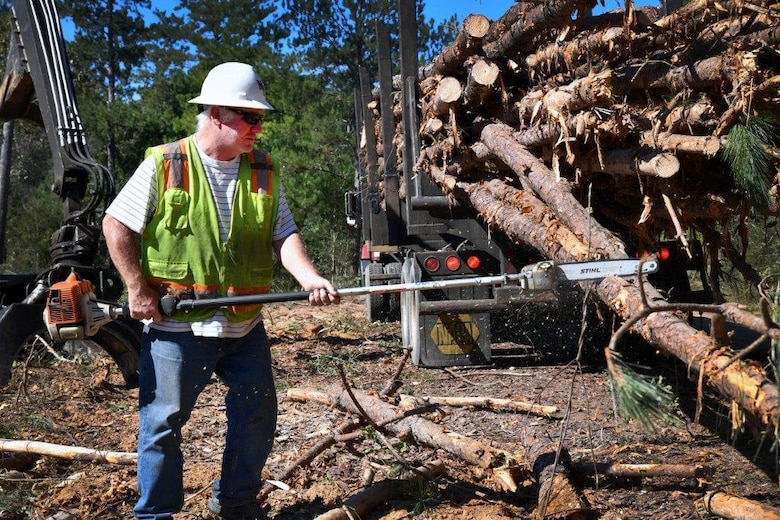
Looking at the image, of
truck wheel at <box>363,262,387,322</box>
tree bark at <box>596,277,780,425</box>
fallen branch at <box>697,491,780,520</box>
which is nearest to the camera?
tree bark at <box>596,277,780,425</box>

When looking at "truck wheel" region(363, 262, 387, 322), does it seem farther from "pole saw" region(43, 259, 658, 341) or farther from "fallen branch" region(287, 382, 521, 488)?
"pole saw" region(43, 259, 658, 341)

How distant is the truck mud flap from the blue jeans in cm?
309

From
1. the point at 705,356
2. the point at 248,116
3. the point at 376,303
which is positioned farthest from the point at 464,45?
the point at 376,303

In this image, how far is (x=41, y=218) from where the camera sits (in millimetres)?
26594

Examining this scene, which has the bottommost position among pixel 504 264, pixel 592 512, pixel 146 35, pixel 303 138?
pixel 592 512

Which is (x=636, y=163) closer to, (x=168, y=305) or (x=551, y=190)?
(x=551, y=190)

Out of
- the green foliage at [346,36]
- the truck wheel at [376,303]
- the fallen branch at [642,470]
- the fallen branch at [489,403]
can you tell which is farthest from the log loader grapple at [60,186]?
the green foliage at [346,36]

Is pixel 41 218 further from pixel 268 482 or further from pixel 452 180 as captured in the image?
pixel 268 482

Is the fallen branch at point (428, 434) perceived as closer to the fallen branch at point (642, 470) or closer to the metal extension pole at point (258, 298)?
the fallen branch at point (642, 470)

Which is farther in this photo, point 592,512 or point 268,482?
point 268,482

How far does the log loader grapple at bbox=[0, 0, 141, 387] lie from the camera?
22.1 ft

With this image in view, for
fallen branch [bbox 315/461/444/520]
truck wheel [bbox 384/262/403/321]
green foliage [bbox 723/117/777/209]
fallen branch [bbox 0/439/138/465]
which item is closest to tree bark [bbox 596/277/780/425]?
green foliage [bbox 723/117/777/209]

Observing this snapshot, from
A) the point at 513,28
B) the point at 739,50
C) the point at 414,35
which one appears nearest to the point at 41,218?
the point at 414,35

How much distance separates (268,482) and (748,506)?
8.01ft
